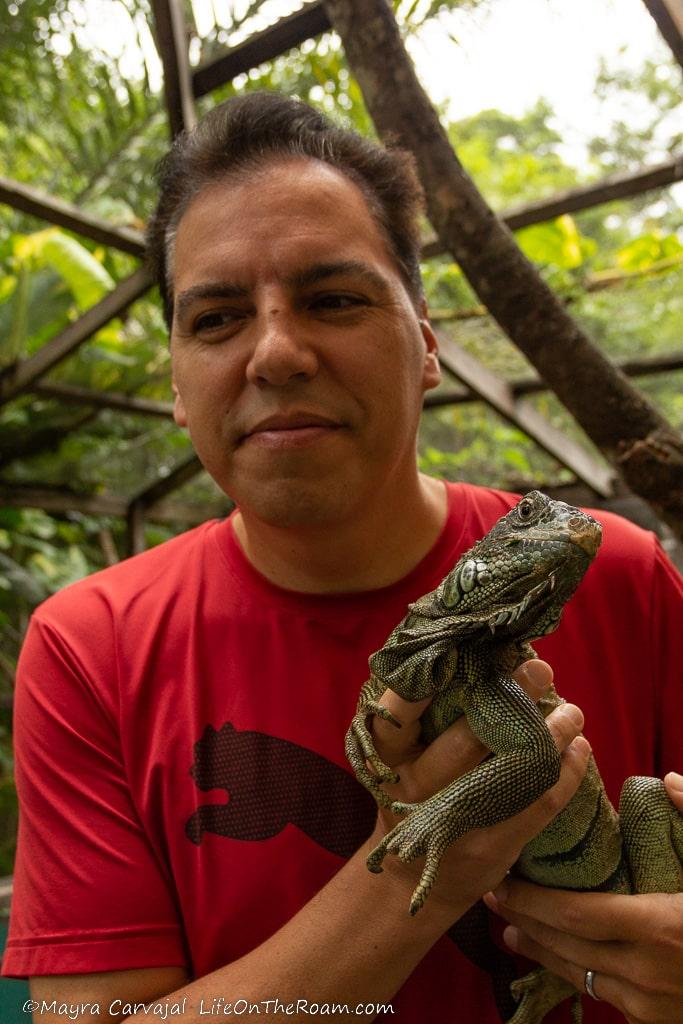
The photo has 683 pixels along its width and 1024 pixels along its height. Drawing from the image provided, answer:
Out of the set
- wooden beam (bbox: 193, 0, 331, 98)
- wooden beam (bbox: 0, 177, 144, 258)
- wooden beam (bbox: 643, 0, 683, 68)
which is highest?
wooden beam (bbox: 193, 0, 331, 98)

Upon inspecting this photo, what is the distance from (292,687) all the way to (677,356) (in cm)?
346

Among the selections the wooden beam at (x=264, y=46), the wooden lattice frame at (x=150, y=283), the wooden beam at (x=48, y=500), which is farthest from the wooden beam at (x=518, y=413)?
the wooden beam at (x=48, y=500)

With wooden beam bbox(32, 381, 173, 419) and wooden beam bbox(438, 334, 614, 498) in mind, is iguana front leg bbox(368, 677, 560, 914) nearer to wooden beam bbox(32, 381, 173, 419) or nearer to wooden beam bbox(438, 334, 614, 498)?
wooden beam bbox(438, 334, 614, 498)

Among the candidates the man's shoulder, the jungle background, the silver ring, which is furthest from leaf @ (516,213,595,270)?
the silver ring

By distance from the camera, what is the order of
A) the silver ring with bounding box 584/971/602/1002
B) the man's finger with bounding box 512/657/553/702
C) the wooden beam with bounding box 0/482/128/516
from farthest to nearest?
the wooden beam with bounding box 0/482/128/516 → the silver ring with bounding box 584/971/602/1002 → the man's finger with bounding box 512/657/553/702

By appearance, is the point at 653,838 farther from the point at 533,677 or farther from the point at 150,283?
the point at 150,283

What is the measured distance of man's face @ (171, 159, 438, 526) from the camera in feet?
5.58

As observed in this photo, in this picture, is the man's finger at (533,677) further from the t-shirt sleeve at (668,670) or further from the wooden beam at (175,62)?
the wooden beam at (175,62)

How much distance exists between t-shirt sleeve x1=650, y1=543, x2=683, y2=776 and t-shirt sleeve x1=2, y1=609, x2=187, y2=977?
1.17m

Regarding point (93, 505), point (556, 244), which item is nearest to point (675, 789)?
point (556, 244)

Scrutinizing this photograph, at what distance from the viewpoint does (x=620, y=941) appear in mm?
1574

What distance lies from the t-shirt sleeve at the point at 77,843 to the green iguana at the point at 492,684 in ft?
1.96

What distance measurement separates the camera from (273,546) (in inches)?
76.7

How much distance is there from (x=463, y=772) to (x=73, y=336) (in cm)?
357
